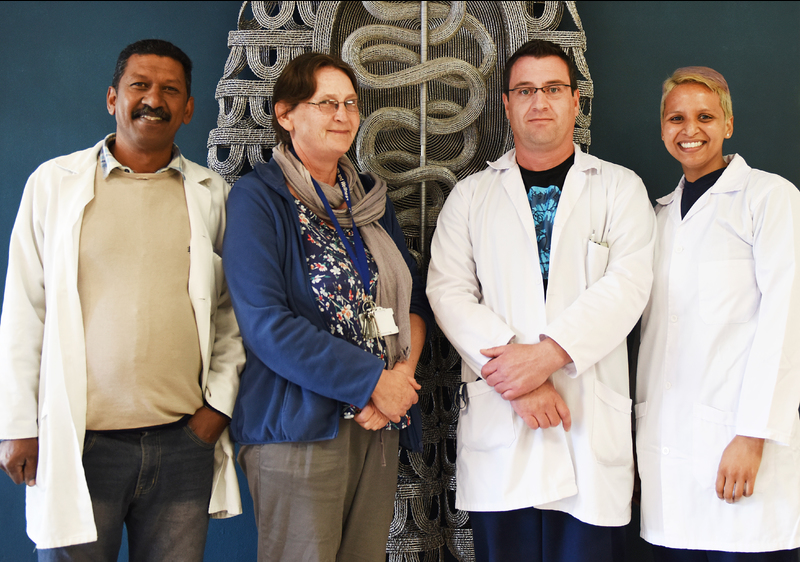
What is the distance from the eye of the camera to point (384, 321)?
175 centimetres

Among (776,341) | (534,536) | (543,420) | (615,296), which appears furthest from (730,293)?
(534,536)

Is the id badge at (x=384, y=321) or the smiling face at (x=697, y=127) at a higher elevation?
the smiling face at (x=697, y=127)

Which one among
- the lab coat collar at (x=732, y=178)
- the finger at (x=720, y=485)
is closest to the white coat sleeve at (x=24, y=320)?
the finger at (x=720, y=485)

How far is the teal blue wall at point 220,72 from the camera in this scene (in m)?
2.31

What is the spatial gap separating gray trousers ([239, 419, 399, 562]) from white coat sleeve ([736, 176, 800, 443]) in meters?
1.07

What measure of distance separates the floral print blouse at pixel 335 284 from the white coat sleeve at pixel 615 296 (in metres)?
0.56

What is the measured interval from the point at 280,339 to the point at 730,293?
1.31 m

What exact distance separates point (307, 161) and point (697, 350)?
1322mm

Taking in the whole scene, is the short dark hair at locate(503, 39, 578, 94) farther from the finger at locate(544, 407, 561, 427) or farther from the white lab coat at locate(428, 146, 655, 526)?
the finger at locate(544, 407, 561, 427)

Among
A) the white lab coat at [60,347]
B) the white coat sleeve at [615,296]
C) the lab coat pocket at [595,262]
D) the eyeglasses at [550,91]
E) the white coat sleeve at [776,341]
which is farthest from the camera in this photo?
the eyeglasses at [550,91]

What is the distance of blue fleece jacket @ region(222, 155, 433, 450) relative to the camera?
62.1 inches

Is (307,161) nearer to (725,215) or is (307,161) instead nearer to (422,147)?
(422,147)

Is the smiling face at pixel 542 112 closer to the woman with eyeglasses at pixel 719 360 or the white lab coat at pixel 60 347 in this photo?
the woman with eyeglasses at pixel 719 360

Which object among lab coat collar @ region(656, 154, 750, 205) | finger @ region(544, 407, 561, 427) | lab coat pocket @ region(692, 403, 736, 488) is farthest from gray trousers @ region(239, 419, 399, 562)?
lab coat collar @ region(656, 154, 750, 205)
